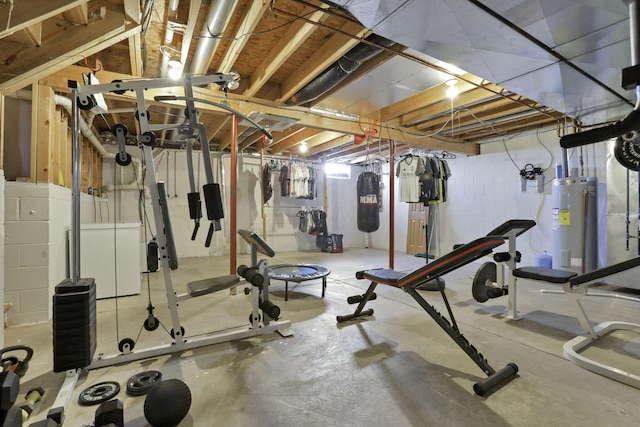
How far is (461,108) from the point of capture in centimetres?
448

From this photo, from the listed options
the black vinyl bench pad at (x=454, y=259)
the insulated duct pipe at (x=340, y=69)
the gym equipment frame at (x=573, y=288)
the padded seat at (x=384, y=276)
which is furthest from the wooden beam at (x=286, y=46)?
the gym equipment frame at (x=573, y=288)

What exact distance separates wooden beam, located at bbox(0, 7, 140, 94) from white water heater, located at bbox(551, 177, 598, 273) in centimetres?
559

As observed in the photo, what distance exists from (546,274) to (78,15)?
171 inches

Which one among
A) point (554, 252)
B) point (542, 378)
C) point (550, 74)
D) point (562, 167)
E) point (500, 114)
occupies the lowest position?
point (542, 378)

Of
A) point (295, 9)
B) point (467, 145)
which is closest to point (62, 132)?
point (295, 9)

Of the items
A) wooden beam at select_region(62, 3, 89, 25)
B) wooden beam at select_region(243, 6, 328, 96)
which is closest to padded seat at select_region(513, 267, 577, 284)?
wooden beam at select_region(243, 6, 328, 96)

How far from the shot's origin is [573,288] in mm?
2391

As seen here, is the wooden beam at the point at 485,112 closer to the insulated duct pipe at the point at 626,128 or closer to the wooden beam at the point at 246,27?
the insulated duct pipe at the point at 626,128

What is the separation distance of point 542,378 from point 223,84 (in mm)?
2940

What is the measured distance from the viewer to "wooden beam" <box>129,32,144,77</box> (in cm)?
265

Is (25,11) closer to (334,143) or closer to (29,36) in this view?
(29,36)

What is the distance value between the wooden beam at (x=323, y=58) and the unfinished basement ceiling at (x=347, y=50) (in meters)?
0.01

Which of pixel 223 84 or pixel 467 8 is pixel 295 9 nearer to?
pixel 223 84

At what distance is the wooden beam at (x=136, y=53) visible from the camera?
8.71 ft
